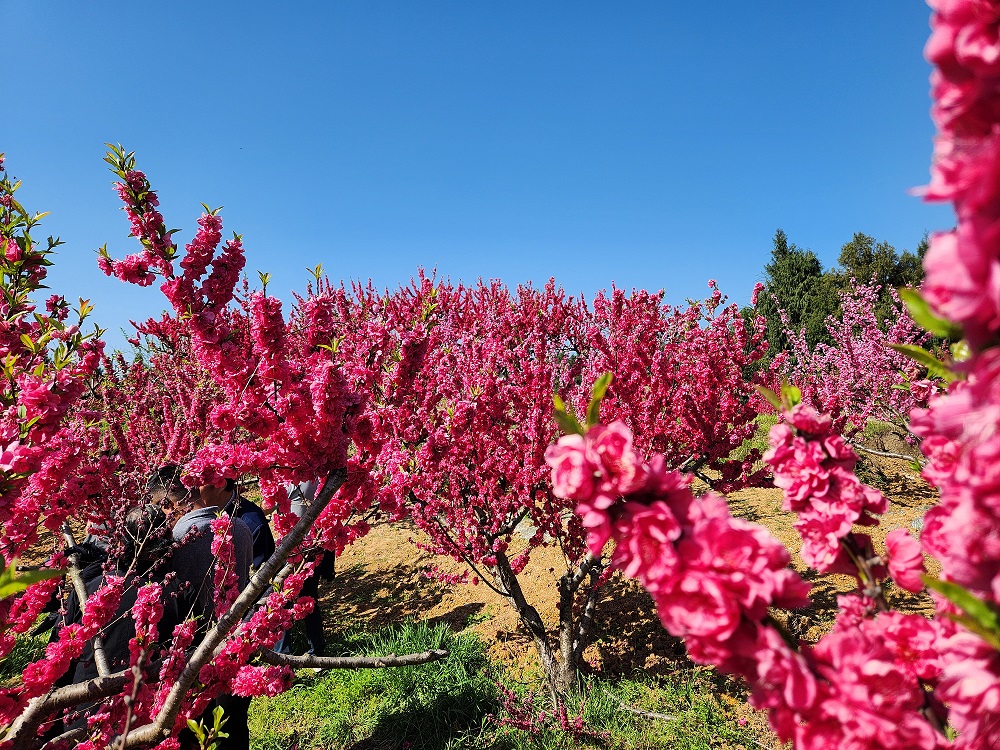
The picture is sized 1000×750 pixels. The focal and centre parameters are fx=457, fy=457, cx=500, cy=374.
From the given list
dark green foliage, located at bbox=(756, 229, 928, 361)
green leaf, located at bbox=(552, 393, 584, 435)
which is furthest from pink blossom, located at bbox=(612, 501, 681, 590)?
dark green foliage, located at bbox=(756, 229, 928, 361)

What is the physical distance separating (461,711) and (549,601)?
6.70 feet

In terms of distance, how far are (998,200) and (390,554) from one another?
913 cm

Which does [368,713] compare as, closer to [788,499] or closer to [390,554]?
[390,554]

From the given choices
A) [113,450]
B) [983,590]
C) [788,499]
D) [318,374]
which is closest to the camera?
[983,590]

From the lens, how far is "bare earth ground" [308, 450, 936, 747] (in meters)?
4.88

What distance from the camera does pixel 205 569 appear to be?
133 inches

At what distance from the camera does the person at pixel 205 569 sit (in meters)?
3.23

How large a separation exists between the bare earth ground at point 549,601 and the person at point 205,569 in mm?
2576

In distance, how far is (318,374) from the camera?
2088 millimetres

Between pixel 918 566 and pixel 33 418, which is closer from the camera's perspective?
pixel 918 566

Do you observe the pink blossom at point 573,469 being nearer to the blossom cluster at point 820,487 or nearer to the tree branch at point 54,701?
the blossom cluster at point 820,487

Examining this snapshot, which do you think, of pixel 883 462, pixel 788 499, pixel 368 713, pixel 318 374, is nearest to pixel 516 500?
pixel 368 713

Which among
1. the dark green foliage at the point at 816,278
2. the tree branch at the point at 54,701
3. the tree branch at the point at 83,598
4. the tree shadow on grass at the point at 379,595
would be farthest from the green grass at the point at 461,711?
the dark green foliage at the point at 816,278

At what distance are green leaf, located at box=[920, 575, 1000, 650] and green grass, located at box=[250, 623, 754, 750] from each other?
3.80 m
